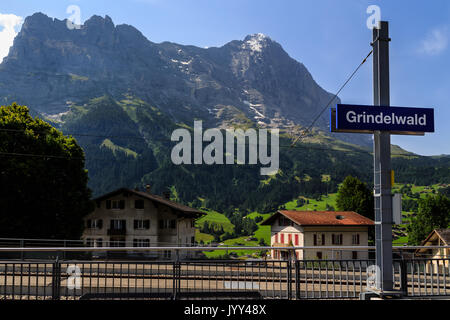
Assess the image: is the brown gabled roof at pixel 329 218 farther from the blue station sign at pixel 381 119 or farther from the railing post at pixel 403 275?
the blue station sign at pixel 381 119

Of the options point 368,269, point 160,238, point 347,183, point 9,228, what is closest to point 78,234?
point 9,228

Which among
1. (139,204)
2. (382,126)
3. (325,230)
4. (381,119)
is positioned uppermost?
(381,119)

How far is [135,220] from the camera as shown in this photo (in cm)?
6925

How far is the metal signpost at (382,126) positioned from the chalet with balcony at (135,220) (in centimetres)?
5852

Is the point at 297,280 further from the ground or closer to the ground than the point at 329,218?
further from the ground

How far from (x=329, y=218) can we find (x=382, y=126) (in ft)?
243

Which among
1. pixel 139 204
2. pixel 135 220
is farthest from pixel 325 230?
pixel 135 220

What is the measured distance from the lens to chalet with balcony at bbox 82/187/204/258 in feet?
224

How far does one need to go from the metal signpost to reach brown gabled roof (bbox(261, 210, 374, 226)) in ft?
225

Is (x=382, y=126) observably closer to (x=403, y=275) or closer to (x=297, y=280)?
(x=403, y=275)

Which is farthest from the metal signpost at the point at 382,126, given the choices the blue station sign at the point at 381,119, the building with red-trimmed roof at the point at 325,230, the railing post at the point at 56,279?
the building with red-trimmed roof at the point at 325,230

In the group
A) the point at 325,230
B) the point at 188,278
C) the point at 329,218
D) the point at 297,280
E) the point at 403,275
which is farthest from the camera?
the point at 329,218

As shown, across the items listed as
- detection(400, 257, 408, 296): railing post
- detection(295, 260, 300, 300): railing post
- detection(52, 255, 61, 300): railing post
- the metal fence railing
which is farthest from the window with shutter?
detection(400, 257, 408, 296): railing post
